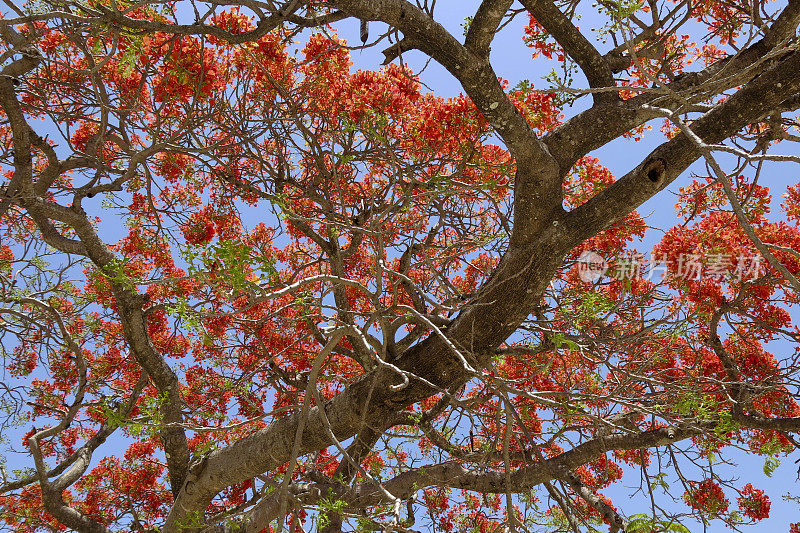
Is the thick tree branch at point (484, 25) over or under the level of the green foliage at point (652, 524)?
over

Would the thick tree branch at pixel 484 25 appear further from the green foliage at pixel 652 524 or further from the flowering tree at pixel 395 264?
the green foliage at pixel 652 524

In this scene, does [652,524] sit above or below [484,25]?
Result: below

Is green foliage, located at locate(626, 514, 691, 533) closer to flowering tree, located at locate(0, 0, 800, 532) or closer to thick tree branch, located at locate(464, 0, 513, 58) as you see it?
flowering tree, located at locate(0, 0, 800, 532)

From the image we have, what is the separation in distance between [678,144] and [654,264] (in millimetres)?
1954

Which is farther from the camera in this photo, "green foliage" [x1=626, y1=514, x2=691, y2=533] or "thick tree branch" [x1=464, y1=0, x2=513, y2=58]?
"thick tree branch" [x1=464, y1=0, x2=513, y2=58]

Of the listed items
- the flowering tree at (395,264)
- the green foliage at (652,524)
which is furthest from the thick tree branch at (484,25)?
the green foliage at (652,524)

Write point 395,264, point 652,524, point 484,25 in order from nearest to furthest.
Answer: point 652,524, point 484,25, point 395,264

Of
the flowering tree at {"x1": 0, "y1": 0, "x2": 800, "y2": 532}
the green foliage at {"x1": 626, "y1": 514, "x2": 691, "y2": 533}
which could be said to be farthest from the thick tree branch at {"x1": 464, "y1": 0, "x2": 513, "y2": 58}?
the green foliage at {"x1": 626, "y1": 514, "x2": 691, "y2": 533}

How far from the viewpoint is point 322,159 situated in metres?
4.28

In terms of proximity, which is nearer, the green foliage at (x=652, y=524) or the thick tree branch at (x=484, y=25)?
the green foliage at (x=652, y=524)

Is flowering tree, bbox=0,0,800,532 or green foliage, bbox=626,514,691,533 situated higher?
flowering tree, bbox=0,0,800,532

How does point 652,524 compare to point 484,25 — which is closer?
point 652,524

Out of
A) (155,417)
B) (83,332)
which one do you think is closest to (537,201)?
(155,417)

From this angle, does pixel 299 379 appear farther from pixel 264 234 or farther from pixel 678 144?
pixel 678 144
